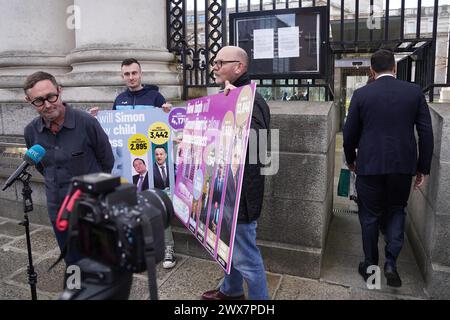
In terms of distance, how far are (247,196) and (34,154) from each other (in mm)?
1454

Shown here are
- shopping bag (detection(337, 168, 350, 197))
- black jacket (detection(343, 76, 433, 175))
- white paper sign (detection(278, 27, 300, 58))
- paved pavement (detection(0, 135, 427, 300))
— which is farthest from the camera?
shopping bag (detection(337, 168, 350, 197))

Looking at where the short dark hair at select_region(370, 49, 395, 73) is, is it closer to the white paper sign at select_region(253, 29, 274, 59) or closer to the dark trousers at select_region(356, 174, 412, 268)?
the dark trousers at select_region(356, 174, 412, 268)

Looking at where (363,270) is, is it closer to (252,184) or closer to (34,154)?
(252,184)

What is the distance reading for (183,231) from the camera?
417 centimetres

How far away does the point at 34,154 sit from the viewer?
8.93 ft

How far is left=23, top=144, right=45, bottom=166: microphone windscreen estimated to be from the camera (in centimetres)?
271

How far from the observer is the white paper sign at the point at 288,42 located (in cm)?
399

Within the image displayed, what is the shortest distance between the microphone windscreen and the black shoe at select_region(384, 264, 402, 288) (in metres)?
2.86

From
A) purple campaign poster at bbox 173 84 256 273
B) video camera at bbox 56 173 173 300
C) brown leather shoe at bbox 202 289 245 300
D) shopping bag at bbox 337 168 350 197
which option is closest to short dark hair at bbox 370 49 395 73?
purple campaign poster at bbox 173 84 256 273

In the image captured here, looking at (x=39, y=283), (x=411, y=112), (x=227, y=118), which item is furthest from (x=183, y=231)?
(x=411, y=112)

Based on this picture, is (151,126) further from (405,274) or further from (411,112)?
(405,274)

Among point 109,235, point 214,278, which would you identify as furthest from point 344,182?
point 109,235
